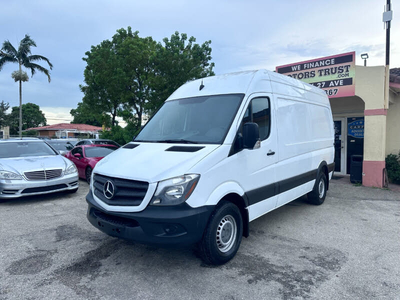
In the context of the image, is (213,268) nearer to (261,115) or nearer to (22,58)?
(261,115)

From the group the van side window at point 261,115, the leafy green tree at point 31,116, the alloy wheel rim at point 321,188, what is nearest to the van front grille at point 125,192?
the van side window at point 261,115

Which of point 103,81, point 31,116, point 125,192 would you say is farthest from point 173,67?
point 31,116

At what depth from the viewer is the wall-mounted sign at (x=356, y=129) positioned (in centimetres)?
1012

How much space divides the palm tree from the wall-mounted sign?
80.0ft

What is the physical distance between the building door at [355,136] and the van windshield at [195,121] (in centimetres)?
769

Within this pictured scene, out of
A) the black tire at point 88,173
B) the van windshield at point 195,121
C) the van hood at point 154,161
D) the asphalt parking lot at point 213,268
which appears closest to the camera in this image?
the asphalt parking lot at point 213,268

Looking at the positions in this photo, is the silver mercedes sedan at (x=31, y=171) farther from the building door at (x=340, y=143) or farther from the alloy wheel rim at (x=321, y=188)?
the building door at (x=340, y=143)

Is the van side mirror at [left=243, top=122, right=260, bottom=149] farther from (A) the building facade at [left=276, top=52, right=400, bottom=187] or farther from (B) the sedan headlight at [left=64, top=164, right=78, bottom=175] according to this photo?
(A) the building facade at [left=276, top=52, right=400, bottom=187]

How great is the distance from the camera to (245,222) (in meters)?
3.93

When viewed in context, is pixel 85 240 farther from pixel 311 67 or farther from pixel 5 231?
pixel 311 67

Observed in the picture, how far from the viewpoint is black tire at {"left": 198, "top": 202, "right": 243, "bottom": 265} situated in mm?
3348

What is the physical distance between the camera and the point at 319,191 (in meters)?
6.47

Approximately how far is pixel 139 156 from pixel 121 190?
51 cm

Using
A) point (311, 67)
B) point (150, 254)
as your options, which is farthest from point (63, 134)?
point (150, 254)
